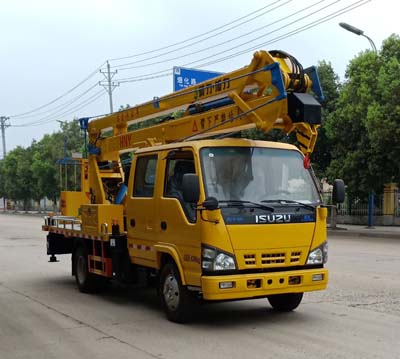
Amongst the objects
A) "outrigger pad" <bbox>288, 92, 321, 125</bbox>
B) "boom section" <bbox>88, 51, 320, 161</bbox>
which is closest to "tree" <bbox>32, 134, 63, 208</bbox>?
"boom section" <bbox>88, 51, 320, 161</bbox>

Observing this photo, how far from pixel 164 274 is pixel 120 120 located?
4194 millimetres

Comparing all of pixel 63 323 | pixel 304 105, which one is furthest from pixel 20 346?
pixel 304 105

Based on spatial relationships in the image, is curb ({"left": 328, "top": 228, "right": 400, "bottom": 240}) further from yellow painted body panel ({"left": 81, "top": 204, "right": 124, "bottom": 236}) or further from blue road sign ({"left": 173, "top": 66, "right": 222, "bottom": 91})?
yellow painted body panel ({"left": 81, "top": 204, "right": 124, "bottom": 236})

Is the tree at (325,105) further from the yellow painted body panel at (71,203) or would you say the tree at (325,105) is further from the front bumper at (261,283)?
the front bumper at (261,283)

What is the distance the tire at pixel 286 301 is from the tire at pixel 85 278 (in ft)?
10.8

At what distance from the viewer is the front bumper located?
675 centimetres

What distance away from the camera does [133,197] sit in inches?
338

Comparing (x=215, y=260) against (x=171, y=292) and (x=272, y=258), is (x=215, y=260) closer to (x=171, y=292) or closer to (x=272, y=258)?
(x=272, y=258)

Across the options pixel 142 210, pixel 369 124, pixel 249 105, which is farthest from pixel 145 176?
pixel 369 124

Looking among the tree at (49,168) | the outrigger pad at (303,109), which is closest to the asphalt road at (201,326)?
the outrigger pad at (303,109)

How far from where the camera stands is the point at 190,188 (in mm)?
6840

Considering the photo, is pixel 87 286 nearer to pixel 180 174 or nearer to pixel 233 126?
pixel 180 174

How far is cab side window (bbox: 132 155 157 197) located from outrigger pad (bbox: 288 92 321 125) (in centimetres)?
205

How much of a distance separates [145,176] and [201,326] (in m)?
2.31
